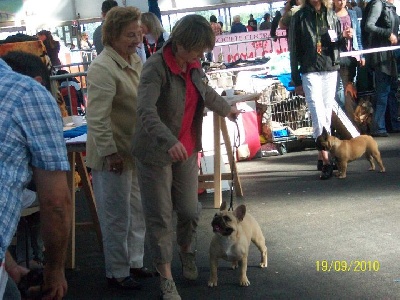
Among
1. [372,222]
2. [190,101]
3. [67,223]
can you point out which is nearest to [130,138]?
[190,101]

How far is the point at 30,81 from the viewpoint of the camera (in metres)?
2.37

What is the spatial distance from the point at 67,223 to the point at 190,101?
2623mm

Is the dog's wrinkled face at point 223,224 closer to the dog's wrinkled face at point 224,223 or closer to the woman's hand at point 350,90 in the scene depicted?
the dog's wrinkled face at point 224,223

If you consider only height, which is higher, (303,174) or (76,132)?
(76,132)

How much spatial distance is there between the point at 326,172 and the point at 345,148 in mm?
330

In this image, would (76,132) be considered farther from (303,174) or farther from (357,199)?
(303,174)

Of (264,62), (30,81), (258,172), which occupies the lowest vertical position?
(258,172)

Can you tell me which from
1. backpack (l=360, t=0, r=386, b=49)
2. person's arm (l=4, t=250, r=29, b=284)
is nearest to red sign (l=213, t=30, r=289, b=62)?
backpack (l=360, t=0, r=386, b=49)

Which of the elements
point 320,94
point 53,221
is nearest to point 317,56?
point 320,94

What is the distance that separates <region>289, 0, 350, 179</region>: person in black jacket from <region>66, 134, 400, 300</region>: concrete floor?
0.76 m

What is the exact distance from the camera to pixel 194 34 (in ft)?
15.5

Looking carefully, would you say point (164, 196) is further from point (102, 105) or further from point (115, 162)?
point (102, 105)

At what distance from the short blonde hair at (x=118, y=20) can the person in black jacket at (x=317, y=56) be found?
386 cm
